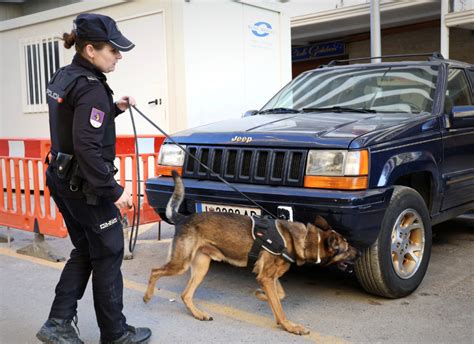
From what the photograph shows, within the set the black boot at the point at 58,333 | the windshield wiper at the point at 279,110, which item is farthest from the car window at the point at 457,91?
the black boot at the point at 58,333

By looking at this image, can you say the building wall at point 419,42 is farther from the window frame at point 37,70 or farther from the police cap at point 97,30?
the police cap at point 97,30

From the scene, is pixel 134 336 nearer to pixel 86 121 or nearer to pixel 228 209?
pixel 228 209

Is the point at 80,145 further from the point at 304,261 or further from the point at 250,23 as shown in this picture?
the point at 250,23

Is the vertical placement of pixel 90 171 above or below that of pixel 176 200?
above

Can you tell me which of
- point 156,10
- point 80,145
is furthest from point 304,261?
point 156,10

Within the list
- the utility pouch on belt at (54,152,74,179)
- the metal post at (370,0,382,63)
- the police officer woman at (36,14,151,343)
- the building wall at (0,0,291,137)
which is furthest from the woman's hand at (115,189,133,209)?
the metal post at (370,0,382,63)

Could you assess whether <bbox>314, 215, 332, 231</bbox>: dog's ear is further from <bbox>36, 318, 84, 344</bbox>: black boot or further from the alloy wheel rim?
<bbox>36, 318, 84, 344</bbox>: black boot

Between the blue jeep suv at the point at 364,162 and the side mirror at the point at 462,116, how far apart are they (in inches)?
0.6

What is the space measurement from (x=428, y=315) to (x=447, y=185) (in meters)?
1.31

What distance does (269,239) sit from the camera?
3479mm

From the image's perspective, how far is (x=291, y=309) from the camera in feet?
12.9

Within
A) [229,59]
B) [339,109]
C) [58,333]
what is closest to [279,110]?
[339,109]

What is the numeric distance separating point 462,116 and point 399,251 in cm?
152

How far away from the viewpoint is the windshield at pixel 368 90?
4723mm
